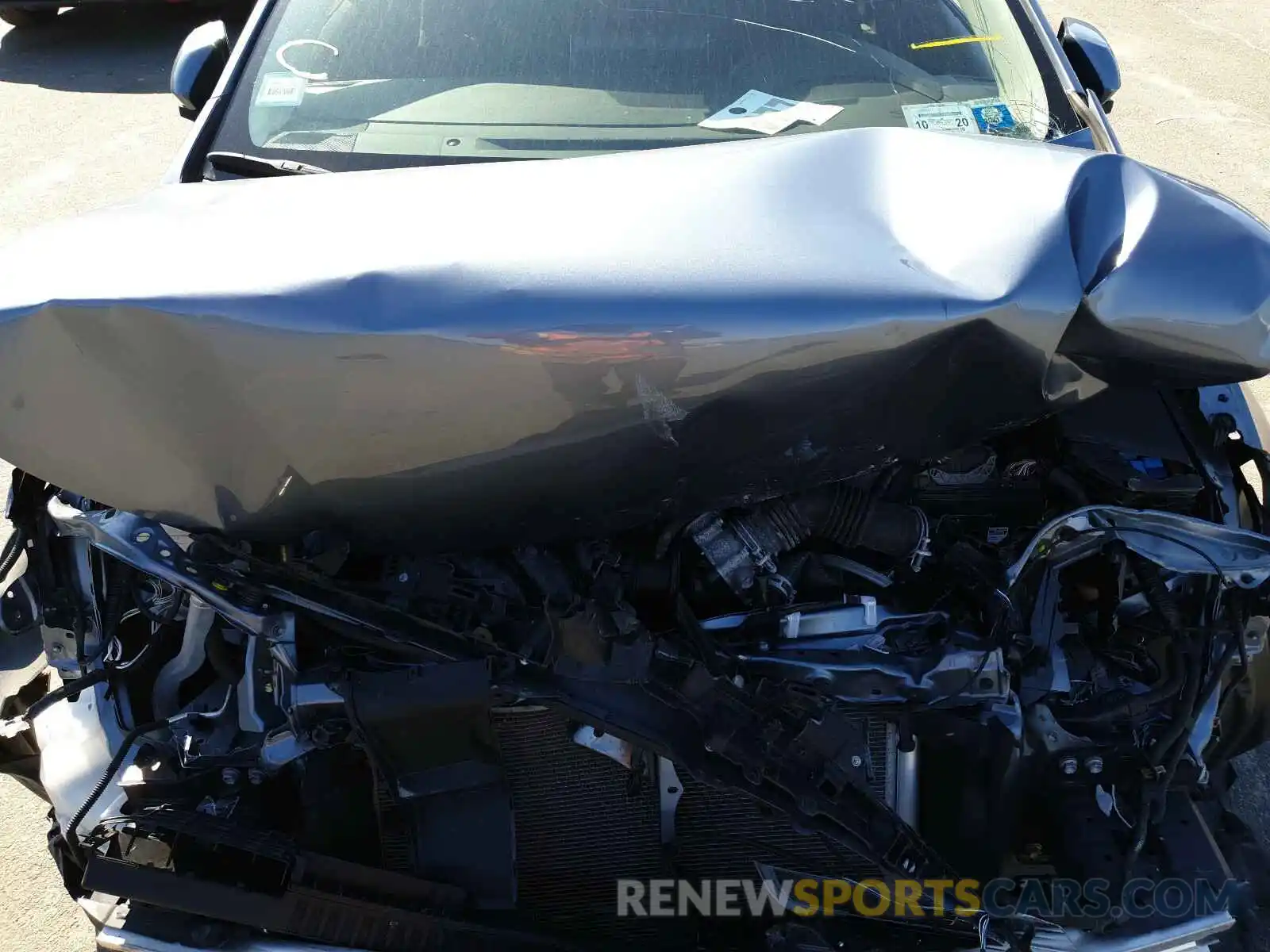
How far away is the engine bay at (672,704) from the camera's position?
168 centimetres

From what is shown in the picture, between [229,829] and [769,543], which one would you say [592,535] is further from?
[229,829]

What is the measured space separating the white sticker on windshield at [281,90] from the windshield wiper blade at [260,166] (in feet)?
0.66

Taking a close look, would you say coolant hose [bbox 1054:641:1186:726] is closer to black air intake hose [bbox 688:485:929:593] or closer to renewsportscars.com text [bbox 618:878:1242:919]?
renewsportscars.com text [bbox 618:878:1242:919]

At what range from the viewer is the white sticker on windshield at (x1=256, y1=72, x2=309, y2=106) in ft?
7.91

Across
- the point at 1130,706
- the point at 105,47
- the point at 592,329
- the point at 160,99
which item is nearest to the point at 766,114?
the point at 592,329

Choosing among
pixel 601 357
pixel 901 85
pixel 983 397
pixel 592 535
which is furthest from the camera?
pixel 901 85

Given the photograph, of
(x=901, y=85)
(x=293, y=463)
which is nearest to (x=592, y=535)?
(x=293, y=463)

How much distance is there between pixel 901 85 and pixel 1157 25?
663 centimetres

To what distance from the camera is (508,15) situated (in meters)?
2.45

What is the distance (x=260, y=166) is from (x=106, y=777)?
4.16ft

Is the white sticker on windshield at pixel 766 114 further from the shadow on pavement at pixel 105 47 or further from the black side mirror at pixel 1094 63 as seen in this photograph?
the shadow on pavement at pixel 105 47

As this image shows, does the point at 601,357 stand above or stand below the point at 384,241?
below

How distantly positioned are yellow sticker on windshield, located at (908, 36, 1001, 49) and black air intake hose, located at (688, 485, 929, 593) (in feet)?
3.98

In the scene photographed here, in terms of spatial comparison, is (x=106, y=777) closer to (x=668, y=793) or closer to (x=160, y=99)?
(x=668, y=793)
